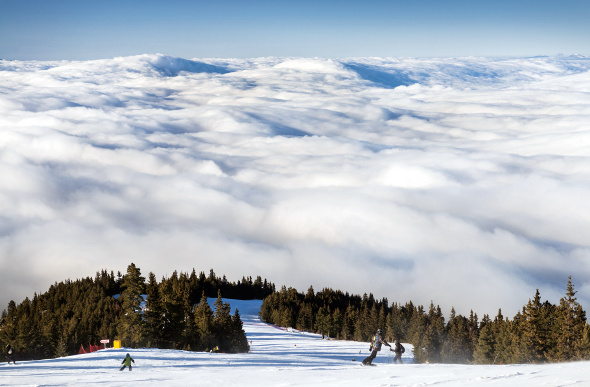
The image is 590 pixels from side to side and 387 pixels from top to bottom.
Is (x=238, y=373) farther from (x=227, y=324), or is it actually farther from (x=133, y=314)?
(x=227, y=324)

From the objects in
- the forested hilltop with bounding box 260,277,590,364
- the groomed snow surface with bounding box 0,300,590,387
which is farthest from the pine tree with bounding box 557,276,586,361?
the groomed snow surface with bounding box 0,300,590,387

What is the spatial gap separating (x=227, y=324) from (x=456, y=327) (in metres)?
42.7

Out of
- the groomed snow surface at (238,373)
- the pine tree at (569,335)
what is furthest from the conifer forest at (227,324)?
the groomed snow surface at (238,373)

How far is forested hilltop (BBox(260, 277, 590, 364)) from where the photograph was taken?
174 feet

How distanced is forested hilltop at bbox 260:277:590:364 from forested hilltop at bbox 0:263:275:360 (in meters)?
24.8

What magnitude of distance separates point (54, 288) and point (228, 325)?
66.9 metres

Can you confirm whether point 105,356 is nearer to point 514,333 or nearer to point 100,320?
point 514,333

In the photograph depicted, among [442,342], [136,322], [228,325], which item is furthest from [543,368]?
[442,342]

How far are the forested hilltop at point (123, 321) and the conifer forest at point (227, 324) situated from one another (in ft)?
0.34

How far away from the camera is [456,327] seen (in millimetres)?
90438

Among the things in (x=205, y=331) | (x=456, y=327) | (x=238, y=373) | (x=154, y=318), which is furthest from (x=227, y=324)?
(x=456, y=327)

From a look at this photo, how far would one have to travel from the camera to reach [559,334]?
184ft

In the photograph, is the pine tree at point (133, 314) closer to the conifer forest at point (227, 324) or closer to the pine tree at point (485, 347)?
the conifer forest at point (227, 324)

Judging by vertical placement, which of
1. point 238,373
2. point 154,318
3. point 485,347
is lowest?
point 238,373
